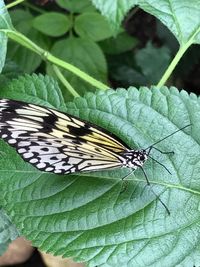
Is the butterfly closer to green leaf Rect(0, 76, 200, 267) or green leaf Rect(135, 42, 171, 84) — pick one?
green leaf Rect(0, 76, 200, 267)

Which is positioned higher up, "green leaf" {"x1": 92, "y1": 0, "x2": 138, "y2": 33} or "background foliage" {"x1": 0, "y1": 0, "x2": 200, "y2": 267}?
"green leaf" {"x1": 92, "y1": 0, "x2": 138, "y2": 33}

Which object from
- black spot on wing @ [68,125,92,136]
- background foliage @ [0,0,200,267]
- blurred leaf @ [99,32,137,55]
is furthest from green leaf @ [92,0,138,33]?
blurred leaf @ [99,32,137,55]

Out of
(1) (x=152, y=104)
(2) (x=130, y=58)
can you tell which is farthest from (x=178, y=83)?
(1) (x=152, y=104)

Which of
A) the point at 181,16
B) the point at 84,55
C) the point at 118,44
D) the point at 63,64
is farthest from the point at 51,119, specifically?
the point at 118,44

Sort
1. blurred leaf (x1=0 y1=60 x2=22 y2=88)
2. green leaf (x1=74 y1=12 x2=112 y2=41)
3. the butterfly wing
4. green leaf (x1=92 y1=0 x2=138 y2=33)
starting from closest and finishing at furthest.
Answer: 1. the butterfly wing
2. green leaf (x1=92 y1=0 x2=138 y2=33)
3. blurred leaf (x1=0 y1=60 x2=22 y2=88)
4. green leaf (x1=74 y1=12 x2=112 y2=41)

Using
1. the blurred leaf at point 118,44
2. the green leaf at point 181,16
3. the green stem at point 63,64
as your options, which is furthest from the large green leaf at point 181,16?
the blurred leaf at point 118,44

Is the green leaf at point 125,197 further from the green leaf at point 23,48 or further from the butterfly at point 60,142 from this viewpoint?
the green leaf at point 23,48
